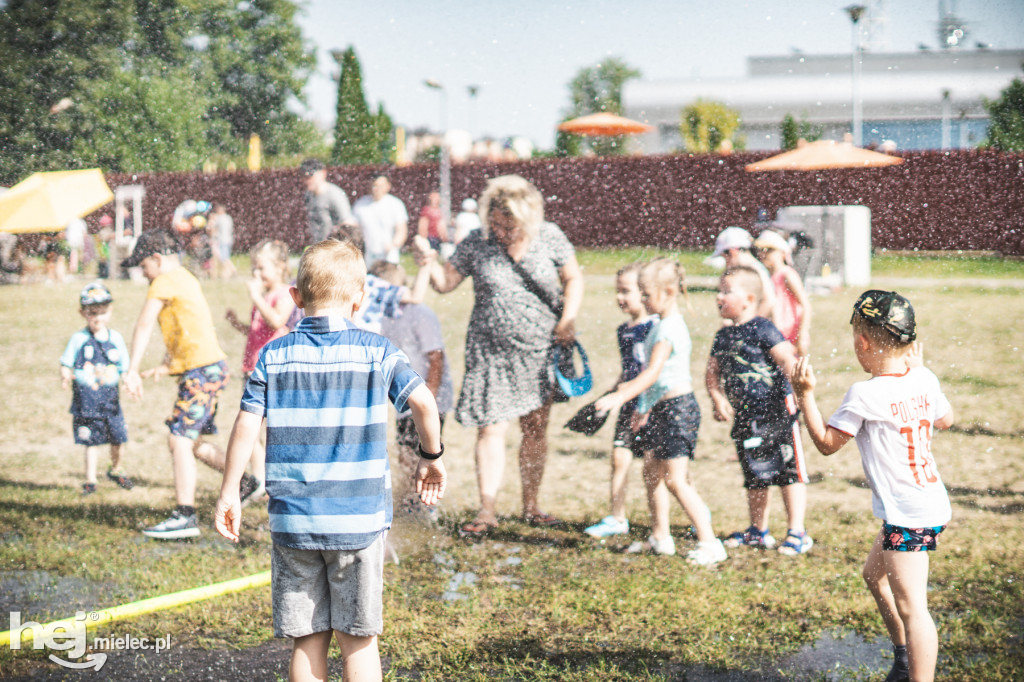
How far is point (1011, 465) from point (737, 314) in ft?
8.18

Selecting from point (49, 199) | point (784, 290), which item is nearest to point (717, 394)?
point (784, 290)

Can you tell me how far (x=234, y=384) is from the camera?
848 centimetres

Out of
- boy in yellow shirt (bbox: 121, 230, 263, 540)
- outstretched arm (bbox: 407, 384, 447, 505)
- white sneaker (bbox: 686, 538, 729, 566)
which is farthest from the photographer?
boy in yellow shirt (bbox: 121, 230, 263, 540)

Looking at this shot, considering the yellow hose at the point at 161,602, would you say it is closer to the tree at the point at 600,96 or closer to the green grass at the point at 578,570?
the green grass at the point at 578,570

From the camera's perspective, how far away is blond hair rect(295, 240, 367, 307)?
238 centimetres

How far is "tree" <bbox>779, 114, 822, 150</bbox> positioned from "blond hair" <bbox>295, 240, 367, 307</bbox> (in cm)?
381

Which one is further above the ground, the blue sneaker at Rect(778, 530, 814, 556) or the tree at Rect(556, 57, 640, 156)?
the tree at Rect(556, 57, 640, 156)

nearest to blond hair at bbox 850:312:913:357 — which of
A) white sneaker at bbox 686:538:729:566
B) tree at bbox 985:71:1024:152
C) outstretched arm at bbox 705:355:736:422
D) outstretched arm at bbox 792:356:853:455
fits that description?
outstretched arm at bbox 792:356:853:455

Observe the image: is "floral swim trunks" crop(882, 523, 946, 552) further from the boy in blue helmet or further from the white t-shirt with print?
the boy in blue helmet

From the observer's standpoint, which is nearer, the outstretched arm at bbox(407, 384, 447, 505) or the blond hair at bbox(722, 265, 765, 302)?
the outstretched arm at bbox(407, 384, 447, 505)

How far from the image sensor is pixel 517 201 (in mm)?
4258

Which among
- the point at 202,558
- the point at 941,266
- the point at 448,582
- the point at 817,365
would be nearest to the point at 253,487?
the point at 202,558

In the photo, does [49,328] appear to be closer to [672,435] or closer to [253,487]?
[253,487]

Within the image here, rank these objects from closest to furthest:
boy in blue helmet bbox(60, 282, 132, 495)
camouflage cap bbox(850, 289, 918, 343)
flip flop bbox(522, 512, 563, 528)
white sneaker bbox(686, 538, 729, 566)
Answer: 1. camouflage cap bbox(850, 289, 918, 343)
2. white sneaker bbox(686, 538, 729, 566)
3. flip flop bbox(522, 512, 563, 528)
4. boy in blue helmet bbox(60, 282, 132, 495)
